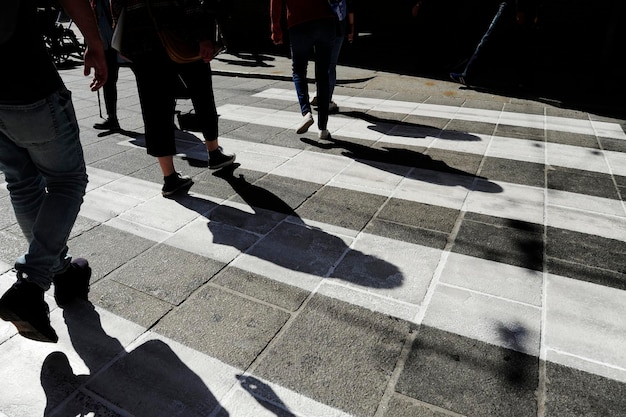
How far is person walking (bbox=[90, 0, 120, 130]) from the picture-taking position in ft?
17.3

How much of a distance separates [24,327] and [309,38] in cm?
382

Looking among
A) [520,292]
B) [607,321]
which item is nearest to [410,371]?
[520,292]

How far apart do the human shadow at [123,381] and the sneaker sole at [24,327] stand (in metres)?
0.17

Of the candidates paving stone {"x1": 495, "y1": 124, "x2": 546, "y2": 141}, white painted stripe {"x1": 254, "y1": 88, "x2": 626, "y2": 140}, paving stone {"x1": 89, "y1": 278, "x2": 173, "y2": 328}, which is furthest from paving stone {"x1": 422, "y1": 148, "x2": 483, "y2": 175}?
paving stone {"x1": 89, "y1": 278, "x2": 173, "y2": 328}

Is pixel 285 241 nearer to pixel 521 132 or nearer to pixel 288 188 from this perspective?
pixel 288 188

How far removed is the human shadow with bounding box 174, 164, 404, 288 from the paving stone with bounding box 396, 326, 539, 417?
0.56 meters

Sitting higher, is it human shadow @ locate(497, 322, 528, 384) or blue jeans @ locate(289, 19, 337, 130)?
blue jeans @ locate(289, 19, 337, 130)

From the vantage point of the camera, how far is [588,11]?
1054cm

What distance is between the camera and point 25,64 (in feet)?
6.22

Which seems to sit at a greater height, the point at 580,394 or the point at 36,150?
the point at 36,150

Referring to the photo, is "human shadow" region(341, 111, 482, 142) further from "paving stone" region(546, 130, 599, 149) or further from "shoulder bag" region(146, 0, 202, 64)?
"shoulder bag" region(146, 0, 202, 64)

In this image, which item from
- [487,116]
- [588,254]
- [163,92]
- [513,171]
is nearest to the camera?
[588,254]

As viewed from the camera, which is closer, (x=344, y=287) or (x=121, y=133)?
(x=344, y=287)

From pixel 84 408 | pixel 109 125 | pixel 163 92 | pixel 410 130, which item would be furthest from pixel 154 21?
pixel 410 130
